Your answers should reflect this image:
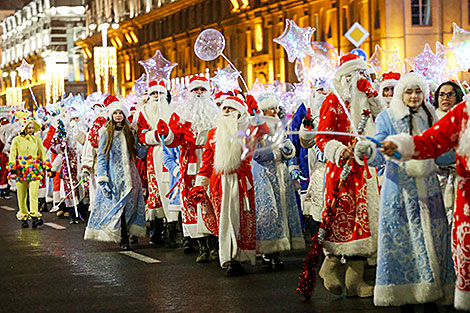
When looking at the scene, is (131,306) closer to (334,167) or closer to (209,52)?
(334,167)

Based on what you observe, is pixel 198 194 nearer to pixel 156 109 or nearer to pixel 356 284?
pixel 356 284

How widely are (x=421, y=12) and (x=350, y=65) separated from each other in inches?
1287

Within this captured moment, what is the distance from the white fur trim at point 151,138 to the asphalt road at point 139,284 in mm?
1336

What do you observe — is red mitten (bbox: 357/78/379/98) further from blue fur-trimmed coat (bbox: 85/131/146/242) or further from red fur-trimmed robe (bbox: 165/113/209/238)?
blue fur-trimmed coat (bbox: 85/131/146/242)

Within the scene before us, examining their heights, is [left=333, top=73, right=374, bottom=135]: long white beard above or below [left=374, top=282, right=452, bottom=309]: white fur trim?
above

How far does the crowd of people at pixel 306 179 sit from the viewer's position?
749 centimetres

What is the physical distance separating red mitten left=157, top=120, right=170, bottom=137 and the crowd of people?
0.06 feet

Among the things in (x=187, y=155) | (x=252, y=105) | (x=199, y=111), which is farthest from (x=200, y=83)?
(x=252, y=105)

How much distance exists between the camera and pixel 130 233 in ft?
45.1

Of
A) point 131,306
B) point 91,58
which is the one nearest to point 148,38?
point 91,58

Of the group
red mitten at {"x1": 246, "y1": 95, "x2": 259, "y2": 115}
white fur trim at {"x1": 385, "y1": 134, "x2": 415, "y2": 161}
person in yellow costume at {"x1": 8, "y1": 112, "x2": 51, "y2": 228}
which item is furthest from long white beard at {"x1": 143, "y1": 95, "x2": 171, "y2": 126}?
white fur trim at {"x1": 385, "y1": 134, "x2": 415, "y2": 161}

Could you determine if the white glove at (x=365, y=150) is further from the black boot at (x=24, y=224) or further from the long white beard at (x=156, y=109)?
the black boot at (x=24, y=224)

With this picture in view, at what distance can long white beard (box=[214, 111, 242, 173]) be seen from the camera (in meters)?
10.7

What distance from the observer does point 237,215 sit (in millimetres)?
10859
